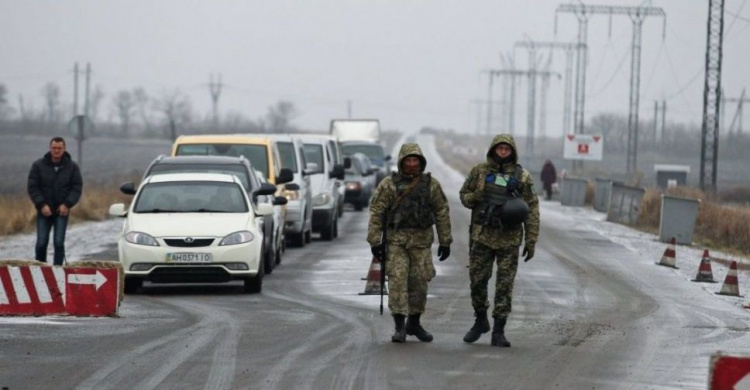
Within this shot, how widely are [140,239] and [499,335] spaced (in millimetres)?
6553

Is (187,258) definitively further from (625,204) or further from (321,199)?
(625,204)

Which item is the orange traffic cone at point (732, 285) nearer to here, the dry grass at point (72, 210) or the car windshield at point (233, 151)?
the car windshield at point (233, 151)

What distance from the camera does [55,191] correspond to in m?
19.8

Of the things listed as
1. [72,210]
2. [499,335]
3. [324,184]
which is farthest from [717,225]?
[499,335]

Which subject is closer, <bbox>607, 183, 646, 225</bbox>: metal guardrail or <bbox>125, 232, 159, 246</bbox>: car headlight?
<bbox>125, 232, 159, 246</bbox>: car headlight

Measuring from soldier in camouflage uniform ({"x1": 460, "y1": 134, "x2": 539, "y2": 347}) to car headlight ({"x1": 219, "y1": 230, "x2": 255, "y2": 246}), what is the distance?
578cm

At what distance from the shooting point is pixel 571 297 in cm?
1792

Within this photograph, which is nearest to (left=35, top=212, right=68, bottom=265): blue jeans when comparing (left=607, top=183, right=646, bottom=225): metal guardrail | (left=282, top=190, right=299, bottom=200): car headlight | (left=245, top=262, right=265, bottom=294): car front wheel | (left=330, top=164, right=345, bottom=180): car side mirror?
(left=245, top=262, right=265, bottom=294): car front wheel

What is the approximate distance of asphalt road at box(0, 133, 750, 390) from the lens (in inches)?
416

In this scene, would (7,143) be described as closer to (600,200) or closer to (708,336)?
(600,200)

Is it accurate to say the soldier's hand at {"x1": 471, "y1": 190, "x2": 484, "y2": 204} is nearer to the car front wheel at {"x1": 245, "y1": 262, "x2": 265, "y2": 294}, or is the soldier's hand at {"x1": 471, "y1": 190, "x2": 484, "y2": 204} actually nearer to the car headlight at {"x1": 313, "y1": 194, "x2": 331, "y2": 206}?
the car front wheel at {"x1": 245, "y1": 262, "x2": 265, "y2": 294}

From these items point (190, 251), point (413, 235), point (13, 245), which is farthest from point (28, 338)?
point (13, 245)

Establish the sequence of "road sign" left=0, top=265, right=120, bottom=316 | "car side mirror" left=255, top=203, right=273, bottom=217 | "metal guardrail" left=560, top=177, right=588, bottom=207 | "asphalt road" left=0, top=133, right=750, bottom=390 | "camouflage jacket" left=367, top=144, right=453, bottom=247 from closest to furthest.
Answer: "asphalt road" left=0, top=133, right=750, bottom=390 → "camouflage jacket" left=367, top=144, right=453, bottom=247 → "road sign" left=0, top=265, right=120, bottom=316 → "car side mirror" left=255, top=203, right=273, bottom=217 → "metal guardrail" left=560, top=177, right=588, bottom=207

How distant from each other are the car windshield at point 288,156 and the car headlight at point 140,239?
389 inches
